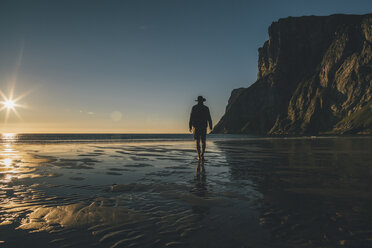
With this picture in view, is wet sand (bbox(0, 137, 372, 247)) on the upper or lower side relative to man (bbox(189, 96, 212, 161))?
lower

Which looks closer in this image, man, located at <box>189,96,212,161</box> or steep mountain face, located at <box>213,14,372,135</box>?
man, located at <box>189,96,212,161</box>

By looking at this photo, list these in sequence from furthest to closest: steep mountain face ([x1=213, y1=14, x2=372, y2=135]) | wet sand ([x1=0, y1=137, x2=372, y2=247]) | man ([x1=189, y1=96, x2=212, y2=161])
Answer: steep mountain face ([x1=213, y1=14, x2=372, y2=135]) < man ([x1=189, y1=96, x2=212, y2=161]) < wet sand ([x1=0, y1=137, x2=372, y2=247])

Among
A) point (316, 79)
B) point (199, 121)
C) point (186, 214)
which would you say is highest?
point (316, 79)

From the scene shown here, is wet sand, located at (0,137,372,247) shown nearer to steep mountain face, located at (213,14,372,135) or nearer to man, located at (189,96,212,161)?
man, located at (189,96,212,161)

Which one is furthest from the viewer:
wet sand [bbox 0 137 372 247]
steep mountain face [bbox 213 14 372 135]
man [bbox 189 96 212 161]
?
steep mountain face [bbox 213 14 372 135]

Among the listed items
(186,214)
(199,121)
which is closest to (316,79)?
(199,121)

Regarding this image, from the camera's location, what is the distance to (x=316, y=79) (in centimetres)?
14475

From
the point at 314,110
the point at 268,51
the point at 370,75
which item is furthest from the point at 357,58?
the point at 268,51

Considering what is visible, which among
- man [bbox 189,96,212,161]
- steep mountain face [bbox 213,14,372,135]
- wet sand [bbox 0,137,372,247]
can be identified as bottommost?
wet sand [bbox 0,137,372,247]

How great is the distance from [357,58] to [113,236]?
14963 centimetres

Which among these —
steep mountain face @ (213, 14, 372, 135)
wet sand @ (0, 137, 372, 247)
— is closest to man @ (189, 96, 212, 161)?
wet sand @ (0, 137, 372, 247)

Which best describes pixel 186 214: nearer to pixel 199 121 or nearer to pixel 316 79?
pixel 199 121

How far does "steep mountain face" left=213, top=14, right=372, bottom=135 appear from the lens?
372ft

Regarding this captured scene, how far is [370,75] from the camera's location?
10794cm
